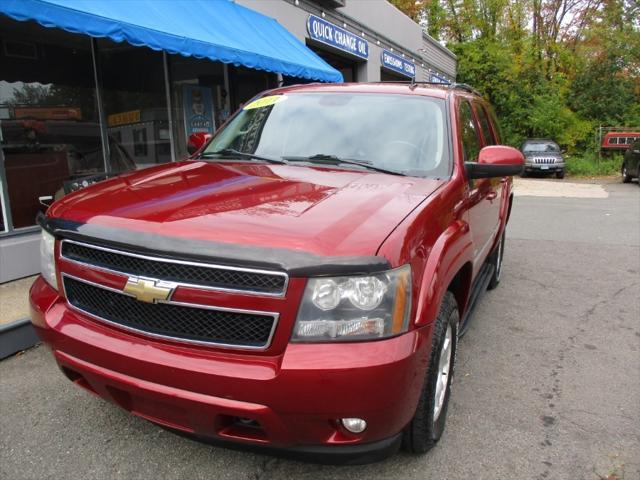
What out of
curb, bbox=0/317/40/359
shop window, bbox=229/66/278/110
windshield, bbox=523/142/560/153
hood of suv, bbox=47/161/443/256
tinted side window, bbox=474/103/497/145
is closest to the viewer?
hood of suv, bbox=47/161/443/256

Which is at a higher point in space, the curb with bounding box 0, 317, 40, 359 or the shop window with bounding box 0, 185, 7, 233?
the shop window with bounding box 0, 185, 7, 233

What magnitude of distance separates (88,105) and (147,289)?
6.35m

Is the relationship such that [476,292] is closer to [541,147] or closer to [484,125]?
[484,125]

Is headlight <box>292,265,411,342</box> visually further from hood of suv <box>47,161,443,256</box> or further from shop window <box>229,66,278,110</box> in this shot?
shop window <box>229,66,278,110</box>

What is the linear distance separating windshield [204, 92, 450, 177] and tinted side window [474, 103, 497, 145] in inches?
44.0

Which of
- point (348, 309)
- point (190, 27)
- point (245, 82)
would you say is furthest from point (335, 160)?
point (245, 82)

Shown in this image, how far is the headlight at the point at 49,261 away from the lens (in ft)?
8.34

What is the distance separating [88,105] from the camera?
7473 mm

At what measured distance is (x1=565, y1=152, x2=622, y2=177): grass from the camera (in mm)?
22719

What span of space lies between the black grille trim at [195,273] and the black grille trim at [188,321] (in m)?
0.09

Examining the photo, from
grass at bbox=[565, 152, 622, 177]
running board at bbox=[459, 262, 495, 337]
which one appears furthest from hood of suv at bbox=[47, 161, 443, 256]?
grass at bbox=[565, 152, 622, 177]

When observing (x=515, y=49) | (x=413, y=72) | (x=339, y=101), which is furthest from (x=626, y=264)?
(x=515, y=49)

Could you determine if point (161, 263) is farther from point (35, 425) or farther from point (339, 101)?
point (339, 101)

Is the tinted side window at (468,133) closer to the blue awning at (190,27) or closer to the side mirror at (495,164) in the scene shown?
the side mirror at (495,164)
